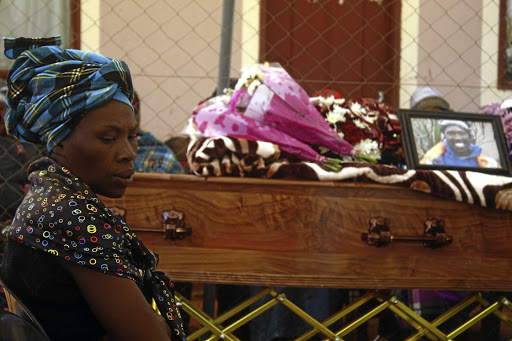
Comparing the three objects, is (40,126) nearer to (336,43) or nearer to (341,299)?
(341,299)

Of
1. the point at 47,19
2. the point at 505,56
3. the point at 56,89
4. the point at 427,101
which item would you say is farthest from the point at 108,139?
the point at 505,56

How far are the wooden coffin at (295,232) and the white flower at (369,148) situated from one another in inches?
10.7

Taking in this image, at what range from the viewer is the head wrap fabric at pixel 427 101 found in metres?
3.65

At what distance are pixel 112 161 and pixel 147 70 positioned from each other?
10.4ft

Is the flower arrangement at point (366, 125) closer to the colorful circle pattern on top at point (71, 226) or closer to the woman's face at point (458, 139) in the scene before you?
the woman's face at point (458, 139)

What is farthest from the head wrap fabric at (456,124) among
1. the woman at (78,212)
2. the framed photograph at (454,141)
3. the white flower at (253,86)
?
the woman at (78,212)

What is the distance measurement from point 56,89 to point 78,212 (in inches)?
10.3

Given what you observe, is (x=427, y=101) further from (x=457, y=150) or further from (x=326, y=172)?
(x=326, y=172)

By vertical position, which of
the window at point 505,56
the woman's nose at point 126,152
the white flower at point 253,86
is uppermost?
the window at point 505,56

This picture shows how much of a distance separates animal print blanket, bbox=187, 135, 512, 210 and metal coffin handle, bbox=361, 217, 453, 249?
0.12 meters

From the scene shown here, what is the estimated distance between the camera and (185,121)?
4332 millimetres

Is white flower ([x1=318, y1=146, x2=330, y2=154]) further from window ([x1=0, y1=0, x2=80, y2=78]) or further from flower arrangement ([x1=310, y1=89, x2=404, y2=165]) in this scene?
window ([x1=0, y1=0, x2=80, y2=78])

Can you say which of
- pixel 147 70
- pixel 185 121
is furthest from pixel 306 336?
pixel 147 70

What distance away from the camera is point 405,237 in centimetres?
244
